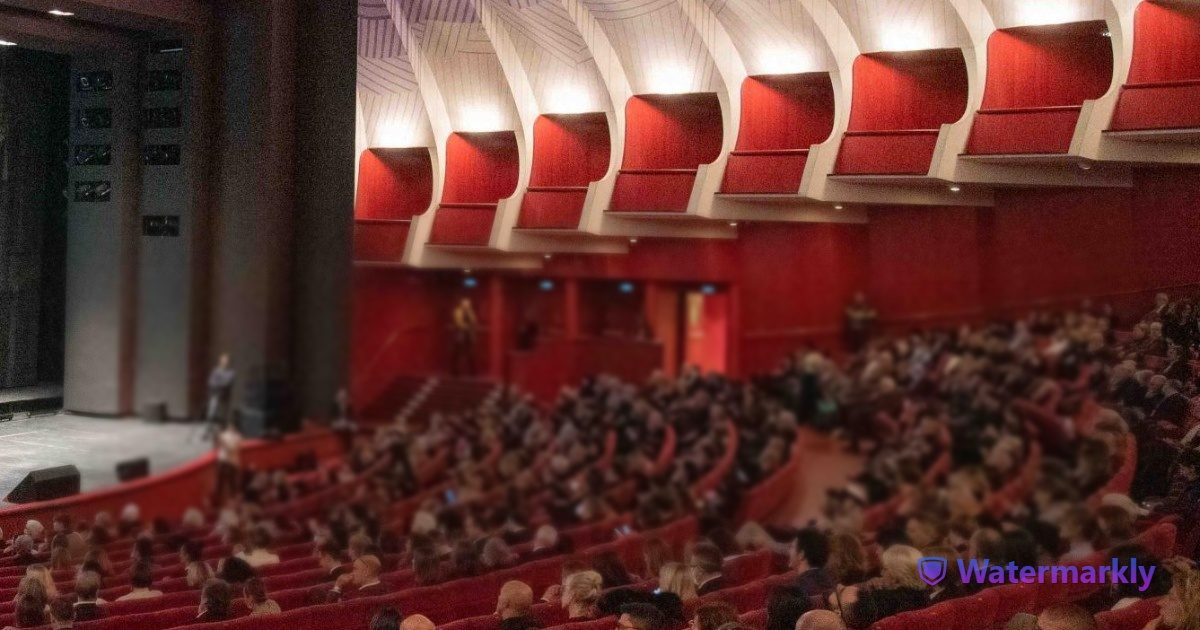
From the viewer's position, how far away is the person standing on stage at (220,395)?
21.4 feet

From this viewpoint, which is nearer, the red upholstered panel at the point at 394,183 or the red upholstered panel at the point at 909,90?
the red upholstered panel at the point at 394,183

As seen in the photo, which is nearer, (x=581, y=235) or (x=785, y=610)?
(x=785, y=610)

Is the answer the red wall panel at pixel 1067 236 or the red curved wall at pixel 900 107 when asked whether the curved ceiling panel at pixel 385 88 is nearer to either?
the red curved wall at pixel 900 107

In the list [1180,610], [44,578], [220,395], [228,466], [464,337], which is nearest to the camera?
[1180,610]

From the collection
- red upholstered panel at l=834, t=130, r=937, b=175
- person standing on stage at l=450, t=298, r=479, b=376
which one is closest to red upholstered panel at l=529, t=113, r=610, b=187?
red upholstered panel at l=834, t=130, r=937, b=175

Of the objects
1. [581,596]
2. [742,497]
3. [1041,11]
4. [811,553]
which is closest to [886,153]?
[1041,11]

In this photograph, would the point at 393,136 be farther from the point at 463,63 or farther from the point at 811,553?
the point at 811,553

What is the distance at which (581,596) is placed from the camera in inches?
102

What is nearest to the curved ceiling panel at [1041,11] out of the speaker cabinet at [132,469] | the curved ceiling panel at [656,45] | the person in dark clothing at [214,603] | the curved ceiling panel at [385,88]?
the curved ceiling panel at [656,45]

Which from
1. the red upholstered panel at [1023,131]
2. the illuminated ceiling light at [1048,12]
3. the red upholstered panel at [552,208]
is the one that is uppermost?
the illuminated ceiling light at [1048,12]

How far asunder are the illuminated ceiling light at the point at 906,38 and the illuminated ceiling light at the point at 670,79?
638 millimetres

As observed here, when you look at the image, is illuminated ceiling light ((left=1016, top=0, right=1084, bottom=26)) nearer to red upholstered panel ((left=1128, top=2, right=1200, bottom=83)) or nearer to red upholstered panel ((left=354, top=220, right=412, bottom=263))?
red upholstered panel ((left=1128, top=2, right=1200, bottom=83))

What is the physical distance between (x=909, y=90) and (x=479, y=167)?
55.5 inches

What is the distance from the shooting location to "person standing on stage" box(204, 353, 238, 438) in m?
6.53
